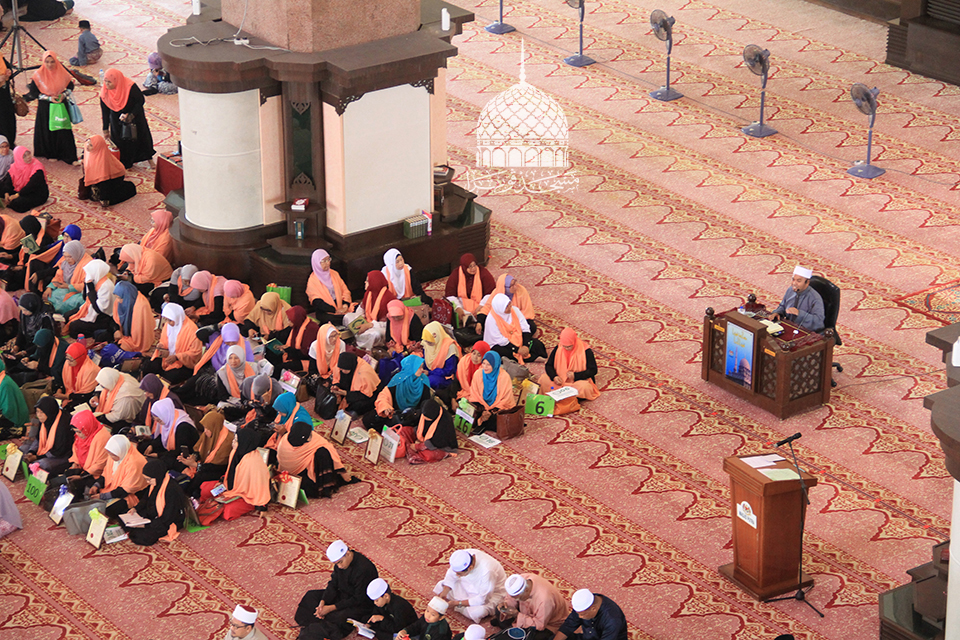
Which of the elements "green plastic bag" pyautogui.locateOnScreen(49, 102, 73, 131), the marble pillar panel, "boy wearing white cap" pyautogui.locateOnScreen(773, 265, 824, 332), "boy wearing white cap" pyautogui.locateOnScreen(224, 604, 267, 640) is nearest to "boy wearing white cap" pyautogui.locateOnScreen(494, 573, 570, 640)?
"boy wearing white cap" pyautogui.locateOnScreen(224, 604, 267, 640)

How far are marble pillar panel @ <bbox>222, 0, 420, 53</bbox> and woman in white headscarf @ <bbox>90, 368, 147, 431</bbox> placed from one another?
8.75ft

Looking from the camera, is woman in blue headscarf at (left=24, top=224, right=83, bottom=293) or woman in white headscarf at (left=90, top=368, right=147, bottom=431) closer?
woman in white headscarf at (left=90, top=368, right=147, bottom=431)

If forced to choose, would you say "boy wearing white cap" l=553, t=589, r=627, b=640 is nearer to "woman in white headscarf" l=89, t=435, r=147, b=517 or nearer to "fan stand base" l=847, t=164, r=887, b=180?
"woman in white headscarf" l=89, t=435, r=147, b=517

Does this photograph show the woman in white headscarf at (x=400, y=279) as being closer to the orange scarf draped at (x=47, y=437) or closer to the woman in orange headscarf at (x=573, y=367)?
the woman in orange headscarf at (x=573, y=367)

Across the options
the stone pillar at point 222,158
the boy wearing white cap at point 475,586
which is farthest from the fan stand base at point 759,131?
the boy wearing white cap at point 475,586

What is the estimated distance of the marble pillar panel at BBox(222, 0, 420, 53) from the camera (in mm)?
9539

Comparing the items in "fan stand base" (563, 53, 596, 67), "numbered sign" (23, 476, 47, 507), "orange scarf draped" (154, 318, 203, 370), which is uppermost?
"fan stand base" (563, 53, 596, 67)

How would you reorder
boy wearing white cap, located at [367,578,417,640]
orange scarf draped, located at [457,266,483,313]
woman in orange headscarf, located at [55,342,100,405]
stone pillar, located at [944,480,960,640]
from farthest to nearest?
orange scarf draped, located at [457,266,483,313]
woman in orange headscarf, located at [55,342,100,405]
boy wearing white cap, located at [367,578,417,640]
stone pillar, located at [944,480,960,640]

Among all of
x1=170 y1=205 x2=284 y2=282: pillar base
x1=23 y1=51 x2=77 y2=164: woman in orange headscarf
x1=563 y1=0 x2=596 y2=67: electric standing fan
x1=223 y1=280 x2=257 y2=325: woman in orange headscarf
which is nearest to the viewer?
x1=223 y1=280 x2=257 y2=325: woman in orange headscarf

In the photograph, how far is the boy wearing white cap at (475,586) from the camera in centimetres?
693

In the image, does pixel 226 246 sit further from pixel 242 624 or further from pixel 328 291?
pixel 242 624

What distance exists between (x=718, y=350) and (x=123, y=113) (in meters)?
5.98

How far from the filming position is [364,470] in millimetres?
8406

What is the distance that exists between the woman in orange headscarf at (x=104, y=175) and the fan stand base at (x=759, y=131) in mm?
5542
